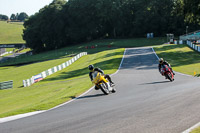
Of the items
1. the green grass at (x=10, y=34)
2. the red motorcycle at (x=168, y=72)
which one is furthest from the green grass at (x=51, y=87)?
the green grass at (x=10, y=34)

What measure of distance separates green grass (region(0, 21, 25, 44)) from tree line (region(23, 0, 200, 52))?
44.2 metres

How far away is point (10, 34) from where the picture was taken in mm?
171000

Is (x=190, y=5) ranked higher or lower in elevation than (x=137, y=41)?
higher

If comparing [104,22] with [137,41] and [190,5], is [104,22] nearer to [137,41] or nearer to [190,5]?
[137,41]

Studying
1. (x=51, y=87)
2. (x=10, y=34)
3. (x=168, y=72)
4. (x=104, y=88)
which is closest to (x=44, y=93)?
(x=51, y=87)

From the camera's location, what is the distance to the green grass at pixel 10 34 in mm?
157250

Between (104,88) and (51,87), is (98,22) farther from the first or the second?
(104,88)

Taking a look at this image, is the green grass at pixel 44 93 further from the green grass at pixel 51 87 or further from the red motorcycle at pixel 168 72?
the red motorcycle at pixel 168 72

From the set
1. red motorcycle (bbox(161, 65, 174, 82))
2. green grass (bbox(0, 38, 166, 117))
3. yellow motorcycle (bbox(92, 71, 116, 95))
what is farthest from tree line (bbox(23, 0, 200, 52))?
yellow motorcycle (bbox(92, 71, 116, 95))

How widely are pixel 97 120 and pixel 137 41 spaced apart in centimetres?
7861

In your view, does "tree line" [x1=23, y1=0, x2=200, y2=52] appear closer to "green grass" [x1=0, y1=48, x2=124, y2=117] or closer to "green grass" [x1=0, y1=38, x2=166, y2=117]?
"green grass" [x1=0, y1=38, x2=166, y2=117]

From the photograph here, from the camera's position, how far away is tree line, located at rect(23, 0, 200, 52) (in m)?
86.1

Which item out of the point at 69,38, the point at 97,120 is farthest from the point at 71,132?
the point at 69,38

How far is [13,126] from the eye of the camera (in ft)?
30.4
